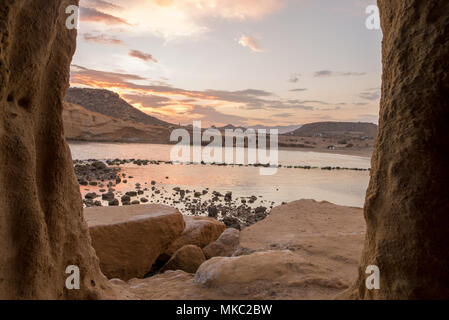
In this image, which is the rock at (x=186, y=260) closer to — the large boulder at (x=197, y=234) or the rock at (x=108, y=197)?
the large boulder at (x=197, y=234)

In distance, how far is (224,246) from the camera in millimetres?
5195

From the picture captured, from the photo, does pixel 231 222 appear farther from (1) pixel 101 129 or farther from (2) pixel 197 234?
(1) pixel 101 129

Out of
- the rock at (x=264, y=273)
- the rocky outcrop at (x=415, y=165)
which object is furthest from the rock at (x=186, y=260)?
the rocky outcrop at (x=415, y=165)

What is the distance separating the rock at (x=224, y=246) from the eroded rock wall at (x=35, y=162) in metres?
2.68

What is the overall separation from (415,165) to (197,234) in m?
4.13

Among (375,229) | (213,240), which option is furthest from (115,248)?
(375,229)

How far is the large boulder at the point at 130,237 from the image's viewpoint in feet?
14.9

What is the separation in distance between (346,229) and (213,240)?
2.52 metres

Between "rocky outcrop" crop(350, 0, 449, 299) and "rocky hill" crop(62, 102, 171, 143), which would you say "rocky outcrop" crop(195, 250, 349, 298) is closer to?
"rocky outcrop" crop(350, 0, 449, 299)

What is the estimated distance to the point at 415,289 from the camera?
1892 millimetres

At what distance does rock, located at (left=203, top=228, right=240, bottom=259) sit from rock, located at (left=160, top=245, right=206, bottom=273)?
25 centimetres

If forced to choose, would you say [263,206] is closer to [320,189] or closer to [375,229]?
[320,189]

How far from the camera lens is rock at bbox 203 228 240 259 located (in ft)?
16.9

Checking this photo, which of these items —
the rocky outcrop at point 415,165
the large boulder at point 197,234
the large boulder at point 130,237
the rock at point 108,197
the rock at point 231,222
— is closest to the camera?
the rocky outcrop at point 415,165
